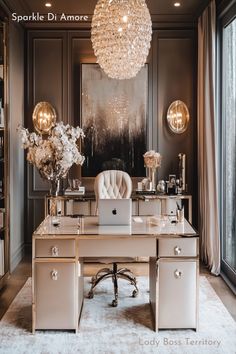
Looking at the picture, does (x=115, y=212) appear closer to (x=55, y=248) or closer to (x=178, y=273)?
(x=55, y=248)

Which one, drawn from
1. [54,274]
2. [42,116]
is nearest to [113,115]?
[42,116]

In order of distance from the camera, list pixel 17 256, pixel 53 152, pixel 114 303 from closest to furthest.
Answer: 1. pixel 53 152
2. pixel 114 303
3. pixel 17 256

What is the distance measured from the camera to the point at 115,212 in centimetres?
355

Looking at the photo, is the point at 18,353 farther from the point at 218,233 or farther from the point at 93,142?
the point at 93,142

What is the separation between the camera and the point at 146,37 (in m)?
3.47

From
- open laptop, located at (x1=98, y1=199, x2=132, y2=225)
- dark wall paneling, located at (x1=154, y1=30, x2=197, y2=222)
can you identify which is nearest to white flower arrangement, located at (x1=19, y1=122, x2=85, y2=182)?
open laptop, located at (x1=98, y1=199, x2=132, y2=225)

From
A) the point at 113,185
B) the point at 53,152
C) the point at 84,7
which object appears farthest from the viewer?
the point at 84,7

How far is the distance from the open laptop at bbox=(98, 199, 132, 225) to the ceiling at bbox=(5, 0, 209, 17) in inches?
109

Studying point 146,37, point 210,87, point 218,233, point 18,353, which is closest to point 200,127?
point 210,87

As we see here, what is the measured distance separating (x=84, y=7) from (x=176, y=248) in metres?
3.39

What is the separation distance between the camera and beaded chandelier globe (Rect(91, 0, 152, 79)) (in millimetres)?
3322

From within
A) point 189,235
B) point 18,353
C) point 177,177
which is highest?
point 177,177

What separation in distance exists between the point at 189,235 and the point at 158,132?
110 inches

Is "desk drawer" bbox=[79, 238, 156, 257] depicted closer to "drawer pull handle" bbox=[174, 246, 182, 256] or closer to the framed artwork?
"drawer pull handle" bbox=[174, 246, 182, 256]
